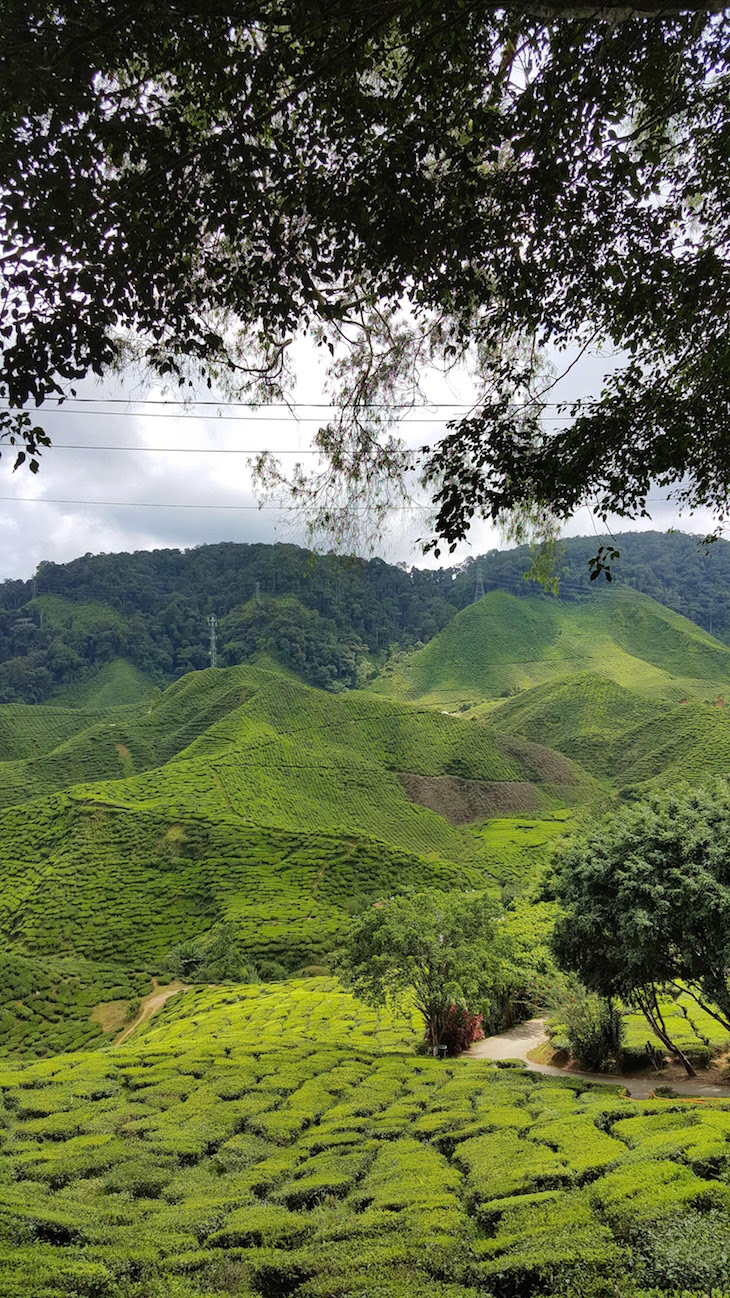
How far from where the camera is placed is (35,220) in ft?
11.8

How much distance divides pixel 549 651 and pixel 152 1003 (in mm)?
82853

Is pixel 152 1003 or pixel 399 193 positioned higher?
pixel 399 193

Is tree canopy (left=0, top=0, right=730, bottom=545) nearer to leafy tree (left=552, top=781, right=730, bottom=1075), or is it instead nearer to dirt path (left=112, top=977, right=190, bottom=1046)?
leafy tree (left=552, top=781, right=730, bottom=1075)

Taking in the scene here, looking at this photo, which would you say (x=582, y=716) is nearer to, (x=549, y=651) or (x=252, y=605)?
(x=549, y=651)

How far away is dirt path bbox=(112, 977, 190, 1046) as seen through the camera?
938 inches

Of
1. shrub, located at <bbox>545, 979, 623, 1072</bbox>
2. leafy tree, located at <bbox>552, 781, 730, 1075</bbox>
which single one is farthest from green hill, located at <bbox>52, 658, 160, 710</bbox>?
leafy tree, located at <bbox>552, 781, 730, 1075</bbox>

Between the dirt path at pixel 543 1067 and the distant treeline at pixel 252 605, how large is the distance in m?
76.8

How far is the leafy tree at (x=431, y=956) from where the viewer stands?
12.6 m

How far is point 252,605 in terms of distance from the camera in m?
108

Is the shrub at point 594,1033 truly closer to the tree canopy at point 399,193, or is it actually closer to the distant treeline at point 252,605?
the tree canopy at point 399,193

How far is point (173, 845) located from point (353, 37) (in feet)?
138

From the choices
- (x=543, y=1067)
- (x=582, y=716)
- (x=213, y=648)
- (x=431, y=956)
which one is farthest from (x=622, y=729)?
(x=431, y=956)

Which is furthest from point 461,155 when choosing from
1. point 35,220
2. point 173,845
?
point 173,845

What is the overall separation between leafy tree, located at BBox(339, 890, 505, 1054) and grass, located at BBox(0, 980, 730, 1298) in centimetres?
185
